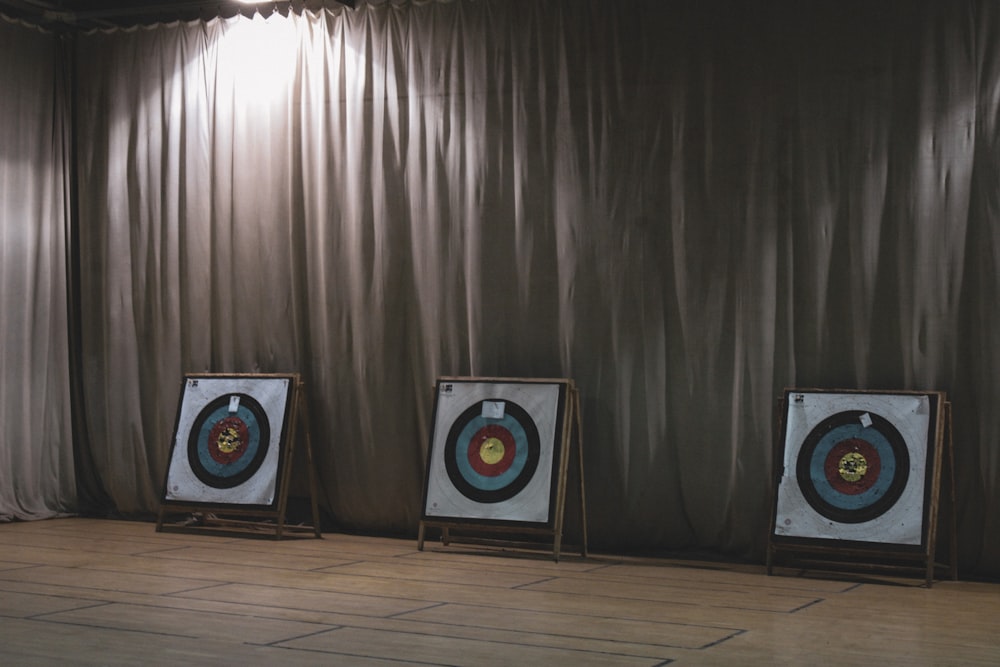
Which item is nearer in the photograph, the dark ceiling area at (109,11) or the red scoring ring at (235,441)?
the red scoring ring at (235,441)

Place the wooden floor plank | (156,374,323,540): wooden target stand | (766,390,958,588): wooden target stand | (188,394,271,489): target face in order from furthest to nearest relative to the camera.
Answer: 1. (188,394,271,489): target face
2. (156,374,323,540): wooden target stand
3. (766,390,958,588): wooden target stand
4. the wooden floor plank

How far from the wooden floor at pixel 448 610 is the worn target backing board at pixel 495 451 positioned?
0.18m

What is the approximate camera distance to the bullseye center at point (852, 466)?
3969mm

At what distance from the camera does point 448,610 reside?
3359mm

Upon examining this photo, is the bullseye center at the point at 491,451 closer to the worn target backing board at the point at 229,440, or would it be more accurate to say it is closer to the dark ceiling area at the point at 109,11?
the worn target backing board at the point at 229,440

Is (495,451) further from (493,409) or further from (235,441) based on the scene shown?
(235,441)

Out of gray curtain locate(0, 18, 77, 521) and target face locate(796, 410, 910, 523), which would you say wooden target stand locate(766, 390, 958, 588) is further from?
gray curtain locate(0, 18, 77, 521)

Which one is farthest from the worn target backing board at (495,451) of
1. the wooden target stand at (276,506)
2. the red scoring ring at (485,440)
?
the wooden target stand at (276,506)

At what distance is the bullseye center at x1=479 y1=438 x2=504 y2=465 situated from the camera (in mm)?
4480

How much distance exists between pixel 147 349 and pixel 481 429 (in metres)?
1.74

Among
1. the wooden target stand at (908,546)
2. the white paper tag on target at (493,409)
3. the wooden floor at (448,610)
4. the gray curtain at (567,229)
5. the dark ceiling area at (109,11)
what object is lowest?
the wooden floor at (448,610)

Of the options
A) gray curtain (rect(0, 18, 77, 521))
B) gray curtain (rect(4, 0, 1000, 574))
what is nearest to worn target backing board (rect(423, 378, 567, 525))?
gray curtain (rect(4, 0, 1000, 574))

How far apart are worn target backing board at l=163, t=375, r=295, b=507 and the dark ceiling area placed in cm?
163

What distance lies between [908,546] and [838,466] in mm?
347
